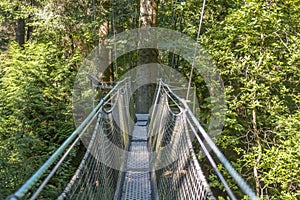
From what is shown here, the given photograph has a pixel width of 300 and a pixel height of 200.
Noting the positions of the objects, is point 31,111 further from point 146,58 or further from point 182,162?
point 182,162

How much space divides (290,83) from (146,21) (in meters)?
2.34

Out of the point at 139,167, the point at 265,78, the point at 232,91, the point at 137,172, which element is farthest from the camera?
the point at 232,91

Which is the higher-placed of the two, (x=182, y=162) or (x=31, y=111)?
(x=31, y=111)

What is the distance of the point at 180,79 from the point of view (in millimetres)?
6301

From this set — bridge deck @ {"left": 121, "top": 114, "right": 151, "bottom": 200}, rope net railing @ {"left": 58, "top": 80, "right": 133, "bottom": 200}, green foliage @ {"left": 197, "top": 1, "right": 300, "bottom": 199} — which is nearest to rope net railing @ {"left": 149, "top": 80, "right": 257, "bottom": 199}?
bridge deck @ {"left": 121, "top": 114, "right": 151, "bottom": 200}

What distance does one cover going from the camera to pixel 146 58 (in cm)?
573

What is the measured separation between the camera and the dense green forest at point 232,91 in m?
3.92

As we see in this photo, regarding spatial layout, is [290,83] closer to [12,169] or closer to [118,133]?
[118,133]

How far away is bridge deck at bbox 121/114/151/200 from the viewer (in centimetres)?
257

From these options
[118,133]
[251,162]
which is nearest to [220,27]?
[251,162]

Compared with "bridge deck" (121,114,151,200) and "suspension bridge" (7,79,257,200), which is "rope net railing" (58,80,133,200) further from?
"bridge deck" (121,114,151,200)

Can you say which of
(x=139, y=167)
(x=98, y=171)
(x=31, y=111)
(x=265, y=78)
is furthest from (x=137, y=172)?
(x=265, y=78)

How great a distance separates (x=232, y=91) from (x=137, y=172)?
93.6 inches

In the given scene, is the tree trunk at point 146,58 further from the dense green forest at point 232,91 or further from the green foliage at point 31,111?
the green foliage at point 31,111
